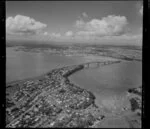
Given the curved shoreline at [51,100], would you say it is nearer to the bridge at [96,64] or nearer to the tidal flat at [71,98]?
the tidal flat at [71,98]

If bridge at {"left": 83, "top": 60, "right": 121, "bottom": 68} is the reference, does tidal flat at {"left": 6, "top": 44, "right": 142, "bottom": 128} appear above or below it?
below

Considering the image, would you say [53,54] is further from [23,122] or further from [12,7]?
[23,122]

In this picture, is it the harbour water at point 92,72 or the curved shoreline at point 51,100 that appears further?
the harbour water at point 92,72

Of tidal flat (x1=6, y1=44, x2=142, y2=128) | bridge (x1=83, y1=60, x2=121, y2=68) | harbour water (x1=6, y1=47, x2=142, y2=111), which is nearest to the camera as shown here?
tidal flat (x1=6, y1=44, x2=142, y2=128)

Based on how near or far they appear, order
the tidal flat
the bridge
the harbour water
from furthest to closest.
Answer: the bridge < the harbour water < the tidal flat

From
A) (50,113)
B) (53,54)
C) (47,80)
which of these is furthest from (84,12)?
(50,113)

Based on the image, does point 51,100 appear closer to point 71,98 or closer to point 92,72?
point 71,98

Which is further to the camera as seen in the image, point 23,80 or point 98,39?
point 98,39

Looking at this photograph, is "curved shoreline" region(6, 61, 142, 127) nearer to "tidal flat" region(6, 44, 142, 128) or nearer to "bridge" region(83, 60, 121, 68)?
"tidal flat" region(6, 44, 142, 128)
